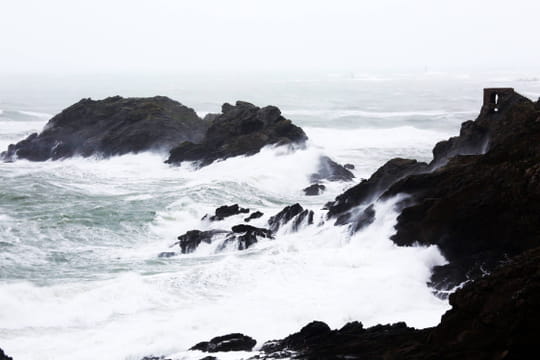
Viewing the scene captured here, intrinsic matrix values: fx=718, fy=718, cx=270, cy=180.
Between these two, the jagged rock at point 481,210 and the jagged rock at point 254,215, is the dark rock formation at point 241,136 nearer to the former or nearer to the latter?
the jagged rock at point 254,215

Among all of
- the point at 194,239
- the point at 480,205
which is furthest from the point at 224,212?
the point at 480,205

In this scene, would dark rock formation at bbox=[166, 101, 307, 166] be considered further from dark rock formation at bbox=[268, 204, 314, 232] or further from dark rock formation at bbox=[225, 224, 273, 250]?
dark rock formation at bbox=[225, 224, 273, 250]

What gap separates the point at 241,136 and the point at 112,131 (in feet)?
32.8

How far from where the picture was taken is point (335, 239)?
22.9 m

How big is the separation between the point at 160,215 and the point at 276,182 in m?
7.98

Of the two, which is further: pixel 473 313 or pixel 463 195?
pixel 463 195

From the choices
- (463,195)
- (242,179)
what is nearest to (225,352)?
(463,195)

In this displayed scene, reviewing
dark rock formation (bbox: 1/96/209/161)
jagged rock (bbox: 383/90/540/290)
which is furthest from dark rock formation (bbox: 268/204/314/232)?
dark rock formation (bbox: 1/96/209/161)

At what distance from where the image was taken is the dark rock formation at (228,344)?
1386 centimetres

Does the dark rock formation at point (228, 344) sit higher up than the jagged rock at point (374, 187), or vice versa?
the jagged rock at point (374, 187)

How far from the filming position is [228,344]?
549 inches

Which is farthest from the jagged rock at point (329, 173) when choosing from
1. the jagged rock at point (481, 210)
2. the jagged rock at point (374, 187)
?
the jagged rock at point (481, 210)

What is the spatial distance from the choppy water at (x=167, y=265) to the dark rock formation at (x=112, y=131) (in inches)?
59.8

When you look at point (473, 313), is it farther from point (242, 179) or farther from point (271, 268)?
point (242, 179)
